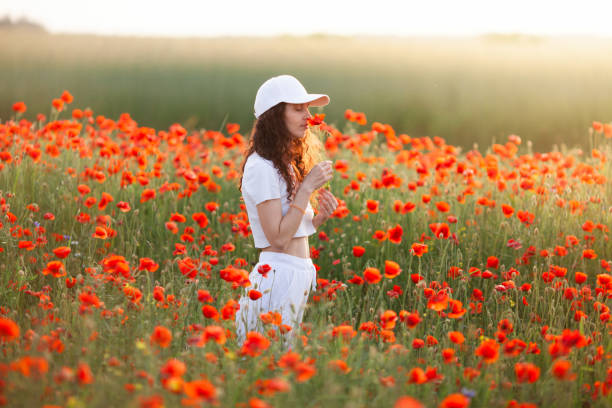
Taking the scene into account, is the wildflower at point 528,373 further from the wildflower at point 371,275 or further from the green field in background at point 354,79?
the green field in background at point 354,79

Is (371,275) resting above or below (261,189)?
below

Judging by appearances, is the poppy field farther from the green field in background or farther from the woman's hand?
the green field in background

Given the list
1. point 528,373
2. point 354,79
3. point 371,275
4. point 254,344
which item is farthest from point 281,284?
point 354,79

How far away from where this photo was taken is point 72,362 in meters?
1.96

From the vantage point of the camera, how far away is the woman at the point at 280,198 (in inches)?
96.6

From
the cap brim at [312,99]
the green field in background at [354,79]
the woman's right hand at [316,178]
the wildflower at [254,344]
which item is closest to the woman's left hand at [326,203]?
the woman's right hand at [316,178]

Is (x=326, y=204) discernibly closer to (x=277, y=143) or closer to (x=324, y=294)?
(x=277, y=143)

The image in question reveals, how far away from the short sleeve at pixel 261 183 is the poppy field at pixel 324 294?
34 centimetres

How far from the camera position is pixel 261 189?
8.02 ft

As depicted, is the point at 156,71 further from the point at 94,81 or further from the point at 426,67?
the point at 426,67

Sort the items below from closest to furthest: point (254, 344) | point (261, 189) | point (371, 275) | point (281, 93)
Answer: point (254, 344)
point (371, 275)
point (261, 189)
point (281, 93)

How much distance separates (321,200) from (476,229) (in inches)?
54.6

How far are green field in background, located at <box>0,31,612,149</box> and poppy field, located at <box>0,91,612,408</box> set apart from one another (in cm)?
418

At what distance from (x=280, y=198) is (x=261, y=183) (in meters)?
0.10
